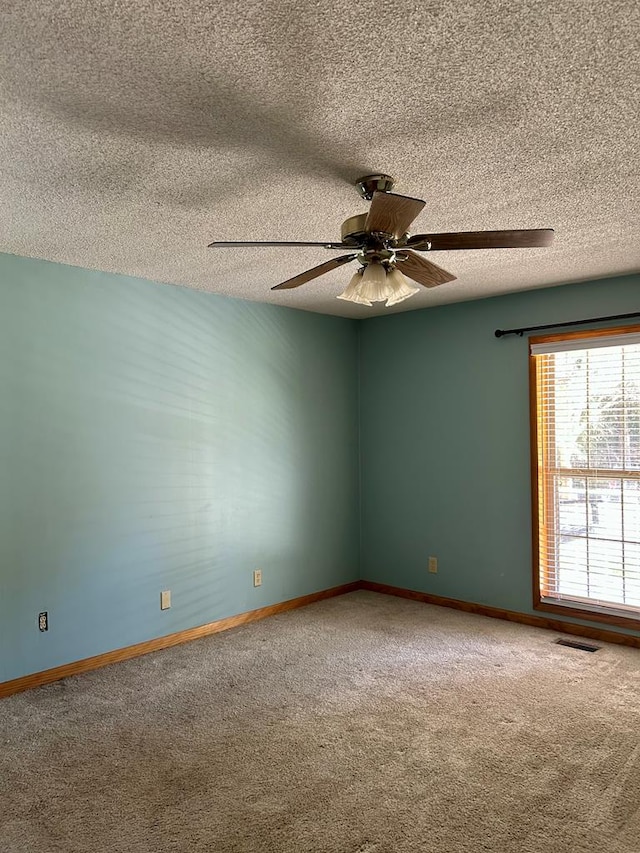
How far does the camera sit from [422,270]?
8.82ft

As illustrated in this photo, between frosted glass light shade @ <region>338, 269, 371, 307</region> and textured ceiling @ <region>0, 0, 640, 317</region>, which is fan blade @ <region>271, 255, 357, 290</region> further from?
textured ceiling @ <region>0, 0, 640, 317</region>

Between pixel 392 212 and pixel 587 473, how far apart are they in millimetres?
2890

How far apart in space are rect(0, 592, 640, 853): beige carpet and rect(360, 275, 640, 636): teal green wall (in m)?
0.84

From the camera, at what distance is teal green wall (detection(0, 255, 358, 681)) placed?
3520mm

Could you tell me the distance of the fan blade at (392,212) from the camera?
6.47ft

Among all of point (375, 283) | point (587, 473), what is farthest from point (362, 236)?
point (587, 473)

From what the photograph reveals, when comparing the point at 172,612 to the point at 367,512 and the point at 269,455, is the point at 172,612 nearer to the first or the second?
the point at 269,455

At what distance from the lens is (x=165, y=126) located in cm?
200

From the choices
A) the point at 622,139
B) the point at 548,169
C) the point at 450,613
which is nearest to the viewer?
the point at 622,139

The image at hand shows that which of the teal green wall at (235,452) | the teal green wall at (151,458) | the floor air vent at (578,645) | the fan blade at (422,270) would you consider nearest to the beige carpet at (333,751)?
the floor air vent at (578,645)

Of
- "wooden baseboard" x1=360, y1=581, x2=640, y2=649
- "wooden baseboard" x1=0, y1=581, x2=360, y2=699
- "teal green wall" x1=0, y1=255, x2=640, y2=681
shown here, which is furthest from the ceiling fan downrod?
"wooden baseboard" x1=360, y1=581, x2=640, y2=649

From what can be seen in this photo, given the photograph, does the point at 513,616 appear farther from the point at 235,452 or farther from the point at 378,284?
the point at 378,284

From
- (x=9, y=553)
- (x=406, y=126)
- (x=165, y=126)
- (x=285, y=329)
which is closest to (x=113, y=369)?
(x=9, y=553)

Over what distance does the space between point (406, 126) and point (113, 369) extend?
2.51 m
